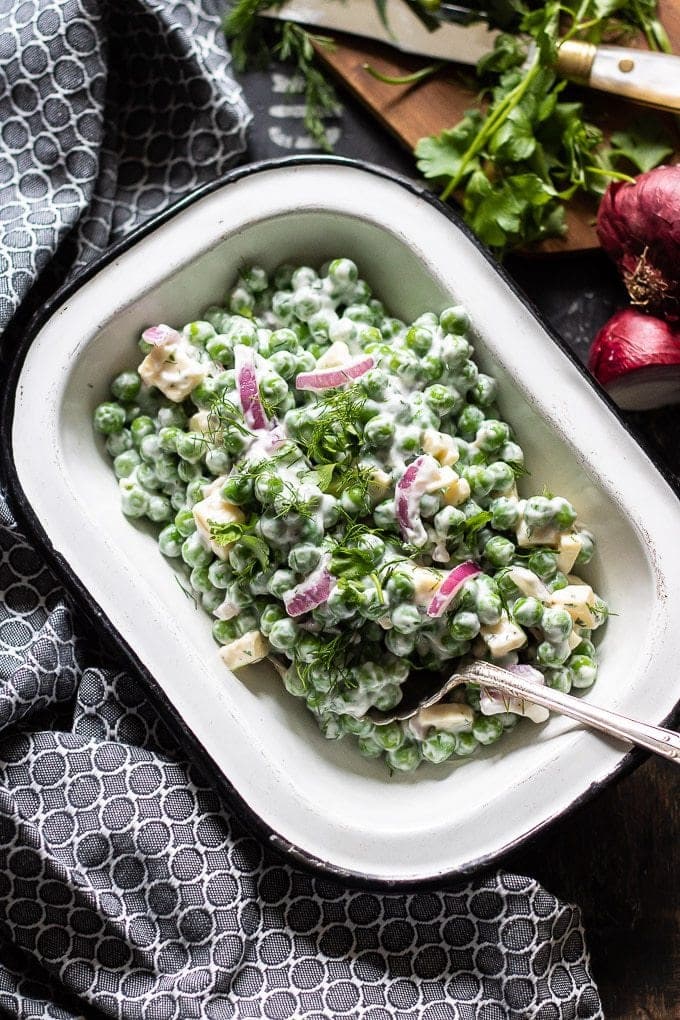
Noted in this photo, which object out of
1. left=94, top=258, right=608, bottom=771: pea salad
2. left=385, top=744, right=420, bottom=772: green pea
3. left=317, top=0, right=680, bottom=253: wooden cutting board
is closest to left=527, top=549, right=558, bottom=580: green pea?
left=94, top=258, right=608, bottom=771: pea salad

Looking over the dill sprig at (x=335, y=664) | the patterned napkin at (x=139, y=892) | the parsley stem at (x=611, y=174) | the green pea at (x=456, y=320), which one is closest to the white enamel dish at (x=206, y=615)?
the green pea at (x=456, y=320)

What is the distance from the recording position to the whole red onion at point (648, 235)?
78.4 inches

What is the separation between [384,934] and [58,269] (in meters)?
1.62

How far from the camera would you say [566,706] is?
1758 mm

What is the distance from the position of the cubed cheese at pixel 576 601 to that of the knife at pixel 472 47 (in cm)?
108

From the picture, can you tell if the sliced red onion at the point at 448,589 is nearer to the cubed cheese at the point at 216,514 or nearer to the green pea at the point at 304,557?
the green pea at the point at 304,557

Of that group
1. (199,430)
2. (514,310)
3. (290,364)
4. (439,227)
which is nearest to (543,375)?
(514,310)

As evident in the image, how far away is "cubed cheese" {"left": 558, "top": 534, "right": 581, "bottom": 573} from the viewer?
185 cm

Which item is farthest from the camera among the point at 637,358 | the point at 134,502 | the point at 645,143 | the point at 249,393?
the point at 645,143

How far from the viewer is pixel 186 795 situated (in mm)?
2010

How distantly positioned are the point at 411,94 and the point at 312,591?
1230 millimetres

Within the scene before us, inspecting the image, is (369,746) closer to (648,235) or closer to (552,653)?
(552,653)

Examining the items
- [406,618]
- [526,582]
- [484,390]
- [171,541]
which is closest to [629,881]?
[526,582]

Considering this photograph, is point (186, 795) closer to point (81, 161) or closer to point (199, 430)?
point (199, 430)
